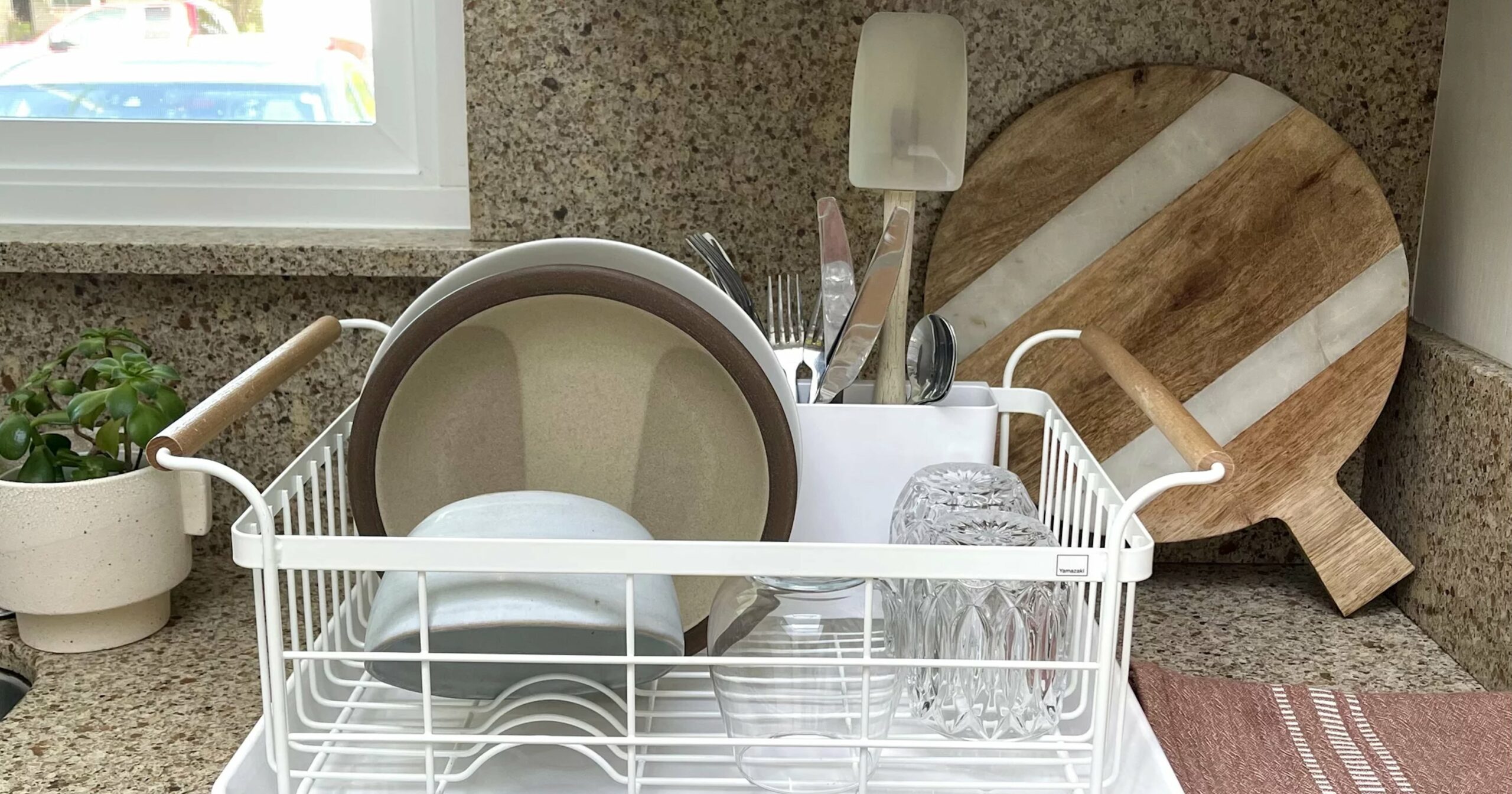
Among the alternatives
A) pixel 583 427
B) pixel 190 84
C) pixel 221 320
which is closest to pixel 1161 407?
pixel 583 427

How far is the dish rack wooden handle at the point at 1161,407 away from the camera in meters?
0.58

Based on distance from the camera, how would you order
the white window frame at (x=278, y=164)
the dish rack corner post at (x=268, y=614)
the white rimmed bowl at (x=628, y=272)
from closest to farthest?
the dish rack corner post at (x=268, y=614) < the white rimmed bowl at (x=628, y=272) < the white window frame at (x=278, y=164)

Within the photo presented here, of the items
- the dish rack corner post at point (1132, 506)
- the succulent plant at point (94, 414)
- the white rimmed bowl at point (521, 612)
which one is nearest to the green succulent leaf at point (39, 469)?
the succulent plant at point (94, 414)

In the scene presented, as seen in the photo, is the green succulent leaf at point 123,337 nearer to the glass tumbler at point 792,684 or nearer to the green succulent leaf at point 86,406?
the green succulent leaf at point 86,406

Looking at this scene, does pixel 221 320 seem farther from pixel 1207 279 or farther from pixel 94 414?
pixel 1207 279

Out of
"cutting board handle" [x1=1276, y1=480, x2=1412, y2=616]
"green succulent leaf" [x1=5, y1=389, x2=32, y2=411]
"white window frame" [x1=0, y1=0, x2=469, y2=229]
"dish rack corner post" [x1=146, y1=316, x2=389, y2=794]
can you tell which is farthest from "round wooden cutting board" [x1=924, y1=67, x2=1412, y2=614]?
"green succulent leaf" [x1=5, y1=389, x2=32, y2=411]

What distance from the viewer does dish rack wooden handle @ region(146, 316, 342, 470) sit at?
564 mm

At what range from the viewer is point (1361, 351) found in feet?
3.23

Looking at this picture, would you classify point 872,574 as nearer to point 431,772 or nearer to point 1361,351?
point 431,772

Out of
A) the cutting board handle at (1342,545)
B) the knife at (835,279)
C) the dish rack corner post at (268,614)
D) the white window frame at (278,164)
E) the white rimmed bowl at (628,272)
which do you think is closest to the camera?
the dish rack corner post at (268,614)

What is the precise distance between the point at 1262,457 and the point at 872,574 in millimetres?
553

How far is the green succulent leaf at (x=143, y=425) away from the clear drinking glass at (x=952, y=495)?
0.50 meters

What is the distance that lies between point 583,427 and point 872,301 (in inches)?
7.6

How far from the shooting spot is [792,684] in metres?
0.63
